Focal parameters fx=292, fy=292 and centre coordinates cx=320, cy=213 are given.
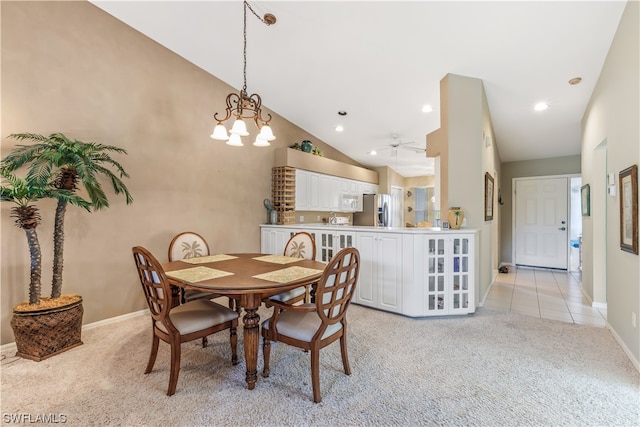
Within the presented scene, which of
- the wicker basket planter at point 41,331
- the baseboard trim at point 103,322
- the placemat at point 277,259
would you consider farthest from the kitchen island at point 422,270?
the wicker basket planter at point 41,331

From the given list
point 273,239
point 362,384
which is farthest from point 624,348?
point 273,239

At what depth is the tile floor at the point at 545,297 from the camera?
3.43m

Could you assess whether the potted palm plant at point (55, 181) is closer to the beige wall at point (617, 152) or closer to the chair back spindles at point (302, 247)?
the chair back spindles at point (302, 247)

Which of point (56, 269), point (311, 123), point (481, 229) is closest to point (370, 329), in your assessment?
point (481, 229)

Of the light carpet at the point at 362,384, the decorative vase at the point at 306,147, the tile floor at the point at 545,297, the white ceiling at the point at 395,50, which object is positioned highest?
the white ceiling at the point at 395,50

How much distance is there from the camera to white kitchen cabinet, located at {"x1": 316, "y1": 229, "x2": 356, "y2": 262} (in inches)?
148

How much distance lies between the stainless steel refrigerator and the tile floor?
266 centimetres

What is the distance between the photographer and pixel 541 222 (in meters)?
6.31

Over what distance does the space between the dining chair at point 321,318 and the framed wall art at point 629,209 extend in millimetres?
2173

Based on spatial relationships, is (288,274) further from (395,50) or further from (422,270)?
(395,50)

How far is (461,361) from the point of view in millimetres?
2328

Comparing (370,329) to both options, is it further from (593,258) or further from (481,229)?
(593,258)

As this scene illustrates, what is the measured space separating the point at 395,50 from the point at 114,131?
10.5 feet

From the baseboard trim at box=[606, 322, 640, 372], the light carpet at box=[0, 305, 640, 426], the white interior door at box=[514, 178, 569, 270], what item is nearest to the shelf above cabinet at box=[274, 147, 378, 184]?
the light carpet at box=[0, 305, 640, 426]
